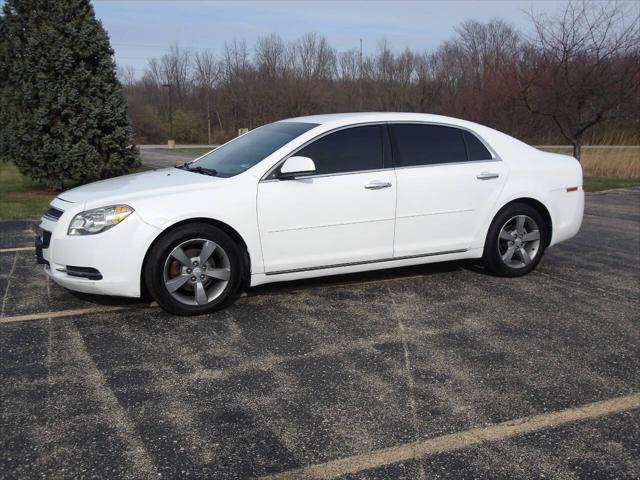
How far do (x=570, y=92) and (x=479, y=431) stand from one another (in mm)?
14303

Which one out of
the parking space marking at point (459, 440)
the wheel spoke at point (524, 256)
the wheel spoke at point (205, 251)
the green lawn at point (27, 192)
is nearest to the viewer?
the parking space marking at point (459, 440)

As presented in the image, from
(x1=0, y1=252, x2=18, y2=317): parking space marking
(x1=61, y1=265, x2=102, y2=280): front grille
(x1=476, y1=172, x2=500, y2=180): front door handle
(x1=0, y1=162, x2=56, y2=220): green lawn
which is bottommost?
(x1=0, y1=252, x2=18, y2=317): parking space marking

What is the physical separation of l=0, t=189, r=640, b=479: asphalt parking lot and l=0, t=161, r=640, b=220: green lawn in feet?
17.2

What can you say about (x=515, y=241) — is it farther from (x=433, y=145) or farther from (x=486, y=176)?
(x=433, y=145)

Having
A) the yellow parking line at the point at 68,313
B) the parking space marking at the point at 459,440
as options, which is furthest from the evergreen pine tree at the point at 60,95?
the parking space marking at the point at 459,440

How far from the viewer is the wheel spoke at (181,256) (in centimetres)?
479

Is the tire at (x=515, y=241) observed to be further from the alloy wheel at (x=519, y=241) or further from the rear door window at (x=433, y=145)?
the rear door window at (x=433, y=145)

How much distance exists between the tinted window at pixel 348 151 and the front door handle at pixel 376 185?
15 centimetres

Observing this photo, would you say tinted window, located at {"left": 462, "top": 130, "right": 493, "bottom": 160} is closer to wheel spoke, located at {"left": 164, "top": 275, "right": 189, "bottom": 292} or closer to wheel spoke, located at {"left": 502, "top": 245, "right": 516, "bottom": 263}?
wheel spoke, located at {"left": 502, "top": 245, "right": 516, "bottom": 263}

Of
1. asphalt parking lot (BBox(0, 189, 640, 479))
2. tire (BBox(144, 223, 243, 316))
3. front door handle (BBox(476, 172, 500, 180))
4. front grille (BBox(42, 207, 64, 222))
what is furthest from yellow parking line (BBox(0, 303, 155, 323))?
front door handle (BBox(476, 172, 500, 180))

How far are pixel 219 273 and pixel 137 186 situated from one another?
1.00 meters

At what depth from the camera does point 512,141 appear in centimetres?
624

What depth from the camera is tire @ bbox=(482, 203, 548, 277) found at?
6.03 m

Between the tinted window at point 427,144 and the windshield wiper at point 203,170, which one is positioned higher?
the tinted window at point 427,144
